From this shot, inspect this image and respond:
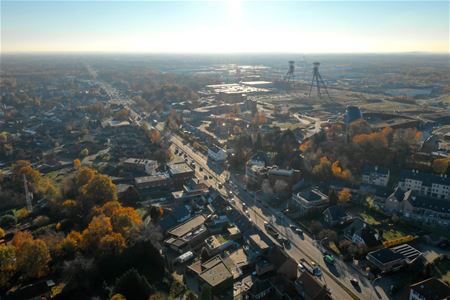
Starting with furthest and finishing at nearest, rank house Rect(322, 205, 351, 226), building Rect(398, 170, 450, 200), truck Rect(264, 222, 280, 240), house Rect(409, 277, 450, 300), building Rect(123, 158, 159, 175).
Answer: building Rect(123, 158, 159, 175) < building Rect(398, 170, 450, 200) < house Rect(322, 205, 351, 226) < truck Rect(264, 222, 280, 240) < house Rect(409, 277, 450, 300)

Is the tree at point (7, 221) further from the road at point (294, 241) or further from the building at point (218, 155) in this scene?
the building at point (218, 155)

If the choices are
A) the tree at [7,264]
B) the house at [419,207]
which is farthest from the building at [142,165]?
the house at [419,207]

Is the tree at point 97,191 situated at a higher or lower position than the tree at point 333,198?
higher

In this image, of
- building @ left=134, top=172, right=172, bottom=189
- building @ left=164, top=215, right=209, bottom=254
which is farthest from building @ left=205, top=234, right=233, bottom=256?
building @ left=134, top=172, right=172, bottom=189

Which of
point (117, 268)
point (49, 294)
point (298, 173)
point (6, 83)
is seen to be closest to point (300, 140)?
point (298, 173)

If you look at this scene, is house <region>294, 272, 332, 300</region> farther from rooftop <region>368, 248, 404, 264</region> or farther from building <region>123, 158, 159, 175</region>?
building <region>123, 158, 159, 175</region>

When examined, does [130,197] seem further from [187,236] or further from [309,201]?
[309,201]
